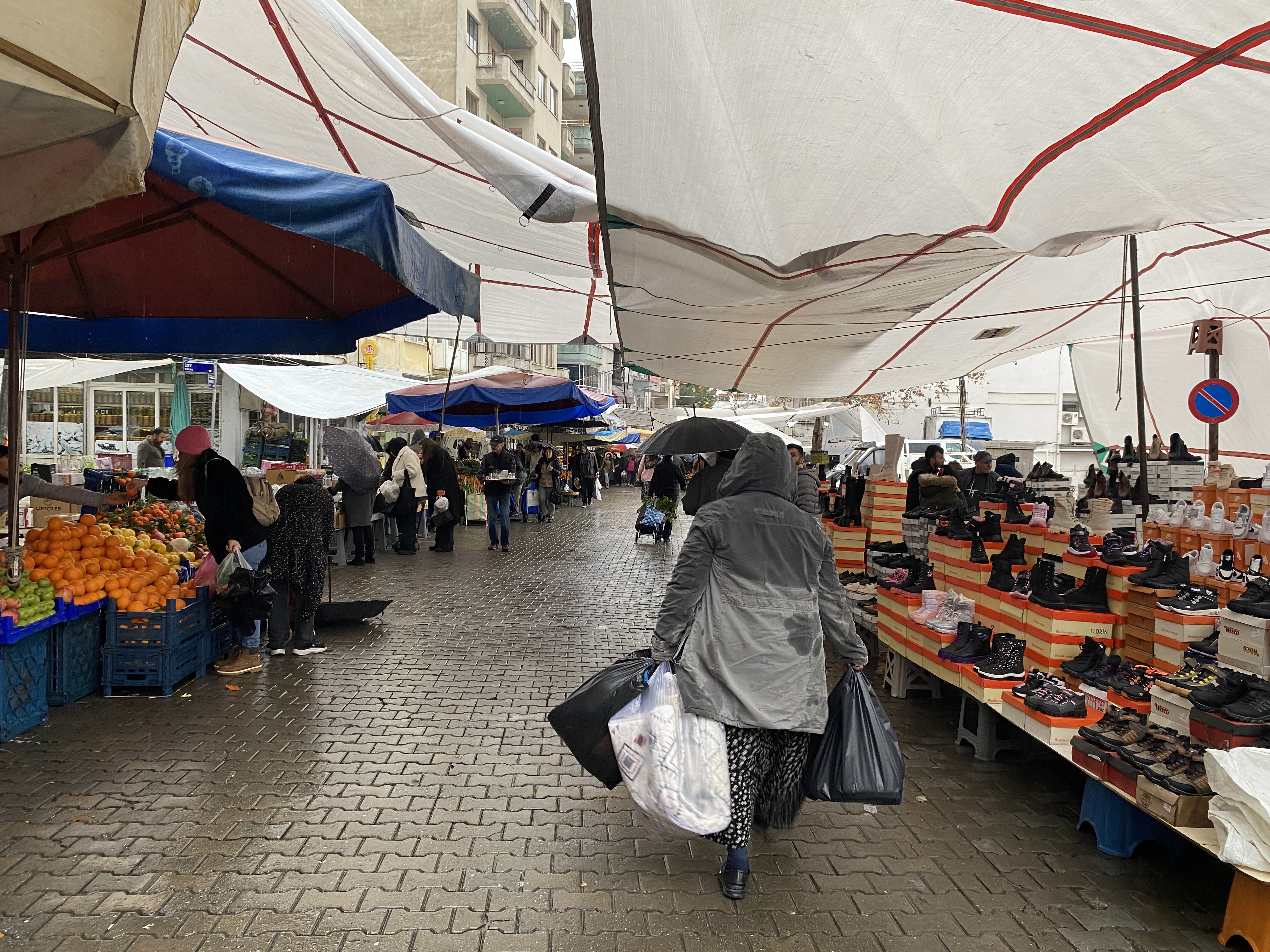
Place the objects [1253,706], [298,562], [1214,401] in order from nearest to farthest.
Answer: [1253,706] < [298,562] < [1214,401]

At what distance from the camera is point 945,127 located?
2848mm

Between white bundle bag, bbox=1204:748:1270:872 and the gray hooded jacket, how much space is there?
1.37 meters

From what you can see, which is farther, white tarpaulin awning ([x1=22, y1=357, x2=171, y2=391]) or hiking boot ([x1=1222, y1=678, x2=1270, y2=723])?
white tarpaulin awning ([x1=22, y1=357, x2=171, y2=391])

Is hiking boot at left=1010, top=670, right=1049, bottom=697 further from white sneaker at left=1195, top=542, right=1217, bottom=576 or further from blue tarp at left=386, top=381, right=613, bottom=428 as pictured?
blue tarp at left=386, top=381, right=613, bottom=428

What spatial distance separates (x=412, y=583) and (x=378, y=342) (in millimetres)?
18309

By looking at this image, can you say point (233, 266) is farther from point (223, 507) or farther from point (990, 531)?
point (990, 531)

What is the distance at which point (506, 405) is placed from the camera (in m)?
14.5

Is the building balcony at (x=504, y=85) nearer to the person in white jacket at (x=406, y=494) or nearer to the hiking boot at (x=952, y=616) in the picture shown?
the person in white jacket at (x=406, y=494)

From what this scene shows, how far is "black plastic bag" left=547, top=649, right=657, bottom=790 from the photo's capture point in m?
3.65

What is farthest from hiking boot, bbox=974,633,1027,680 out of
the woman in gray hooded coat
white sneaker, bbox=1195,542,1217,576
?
the woman in gray hooded coat

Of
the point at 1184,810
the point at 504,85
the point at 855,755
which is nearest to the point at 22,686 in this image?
the point at 855,755

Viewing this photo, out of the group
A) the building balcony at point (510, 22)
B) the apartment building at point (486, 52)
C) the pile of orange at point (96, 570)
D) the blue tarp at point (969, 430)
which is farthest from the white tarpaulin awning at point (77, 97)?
Result: the building balcony at point (510, 22)

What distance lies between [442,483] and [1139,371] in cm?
1090

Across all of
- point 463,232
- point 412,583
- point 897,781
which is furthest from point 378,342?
point 897,781
